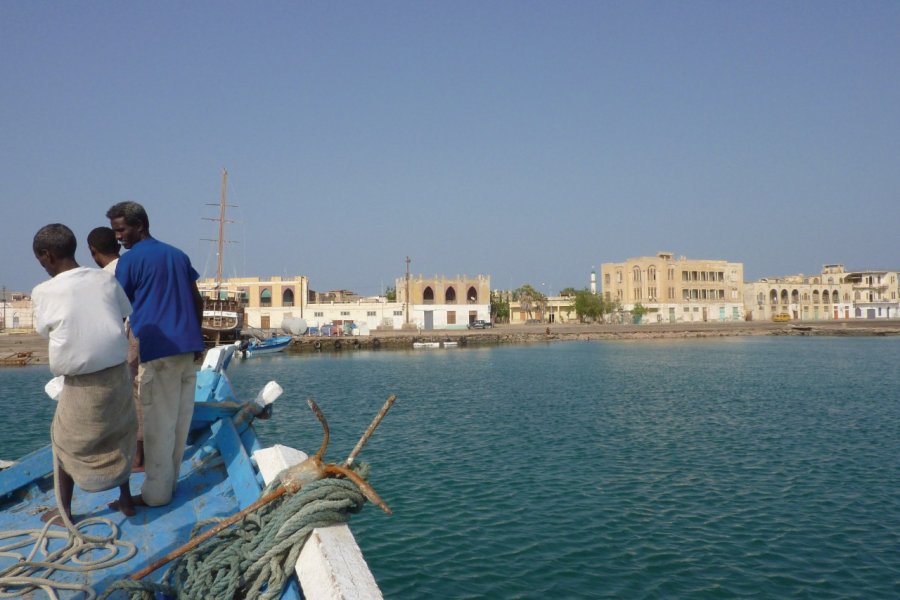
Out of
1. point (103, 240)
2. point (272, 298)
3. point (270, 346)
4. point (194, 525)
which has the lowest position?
point (194, 525)

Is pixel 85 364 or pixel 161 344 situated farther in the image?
pixel 161 344

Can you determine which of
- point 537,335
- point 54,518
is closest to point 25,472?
point 54,518

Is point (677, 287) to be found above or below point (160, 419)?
above

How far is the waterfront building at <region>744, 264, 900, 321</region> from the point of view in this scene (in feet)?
319

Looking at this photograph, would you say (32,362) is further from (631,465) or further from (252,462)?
(252,462)

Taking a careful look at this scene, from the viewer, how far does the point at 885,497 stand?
10.4 meters

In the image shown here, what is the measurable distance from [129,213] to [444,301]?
76006 millimetres

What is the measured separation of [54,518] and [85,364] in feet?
3.54

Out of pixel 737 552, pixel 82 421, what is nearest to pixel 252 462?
pixel 82 421

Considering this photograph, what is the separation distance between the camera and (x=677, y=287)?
89938 mm

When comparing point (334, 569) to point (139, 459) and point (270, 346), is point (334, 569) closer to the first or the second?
point (139, 459)

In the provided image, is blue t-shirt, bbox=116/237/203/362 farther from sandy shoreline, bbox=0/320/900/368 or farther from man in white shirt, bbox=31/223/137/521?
sandy shoreline, bbox=0/320/900/368

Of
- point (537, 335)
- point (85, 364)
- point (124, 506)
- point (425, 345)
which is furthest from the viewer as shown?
point (537, 335)

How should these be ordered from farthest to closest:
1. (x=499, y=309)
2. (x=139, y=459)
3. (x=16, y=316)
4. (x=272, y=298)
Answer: (x=499, y=309) < (x=16, y=316) < (x=272, y=298) < (x=139, y=459)
